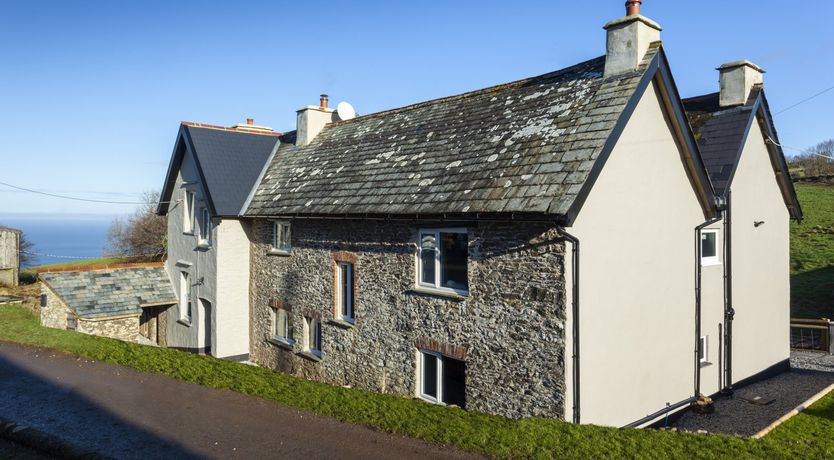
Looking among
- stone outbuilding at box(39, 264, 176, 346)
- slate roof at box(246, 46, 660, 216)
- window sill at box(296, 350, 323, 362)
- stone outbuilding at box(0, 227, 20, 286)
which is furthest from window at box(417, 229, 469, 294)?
stone outbuilding at box(0, 227, 20, 286)

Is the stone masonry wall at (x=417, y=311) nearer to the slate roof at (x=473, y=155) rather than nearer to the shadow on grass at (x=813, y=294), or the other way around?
the slate roof at (x=473, y=155)

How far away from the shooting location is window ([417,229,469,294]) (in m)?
11.3

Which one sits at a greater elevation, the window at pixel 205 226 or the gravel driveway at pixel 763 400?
the window at pixel 205 226

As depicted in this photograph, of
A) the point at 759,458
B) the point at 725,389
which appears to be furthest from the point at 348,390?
the point at 725,389

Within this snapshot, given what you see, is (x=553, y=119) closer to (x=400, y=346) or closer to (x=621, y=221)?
(x=621, y=221)

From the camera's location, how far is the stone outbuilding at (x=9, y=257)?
29688 mm

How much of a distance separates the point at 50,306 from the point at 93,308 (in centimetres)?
213

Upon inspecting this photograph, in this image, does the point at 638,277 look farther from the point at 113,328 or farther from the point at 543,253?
the point at 113,328

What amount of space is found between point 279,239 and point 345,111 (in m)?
5.99

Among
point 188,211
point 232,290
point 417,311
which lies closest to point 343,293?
point 417,311

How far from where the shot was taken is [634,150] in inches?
427

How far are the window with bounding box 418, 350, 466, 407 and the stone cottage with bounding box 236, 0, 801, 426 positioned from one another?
0.04 meters

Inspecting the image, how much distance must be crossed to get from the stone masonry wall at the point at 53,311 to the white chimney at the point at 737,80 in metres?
22.1

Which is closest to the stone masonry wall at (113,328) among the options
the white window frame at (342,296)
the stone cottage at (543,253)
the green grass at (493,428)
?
the green grass at (493,428)
